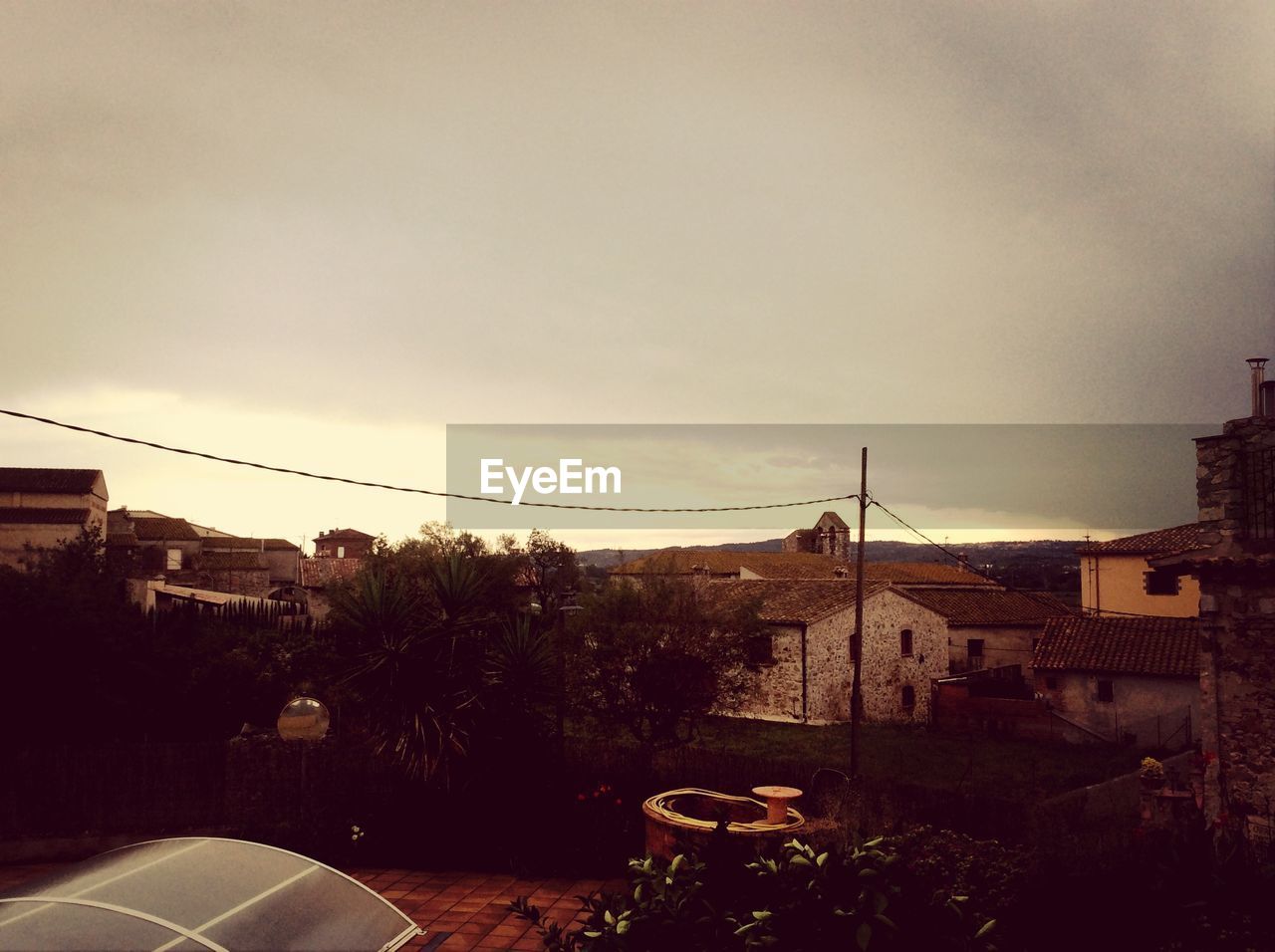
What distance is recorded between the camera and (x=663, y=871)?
12.7 feet

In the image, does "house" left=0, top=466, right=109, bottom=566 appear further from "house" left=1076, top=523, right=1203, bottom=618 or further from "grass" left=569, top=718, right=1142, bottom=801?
"house" left=1076, top=523, right=1203, bottom=618

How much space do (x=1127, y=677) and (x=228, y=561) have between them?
193 feet

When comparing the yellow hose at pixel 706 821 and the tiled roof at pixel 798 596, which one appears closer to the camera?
the yellow hose at pixel 706 821

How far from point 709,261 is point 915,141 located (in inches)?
148

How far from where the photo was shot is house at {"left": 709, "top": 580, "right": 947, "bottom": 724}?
2925 centimetres

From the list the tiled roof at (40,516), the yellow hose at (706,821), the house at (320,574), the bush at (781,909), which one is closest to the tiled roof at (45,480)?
the tiled roof at (40,516)

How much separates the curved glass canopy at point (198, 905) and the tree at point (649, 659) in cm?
1354

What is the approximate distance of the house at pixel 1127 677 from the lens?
25328 millimetres

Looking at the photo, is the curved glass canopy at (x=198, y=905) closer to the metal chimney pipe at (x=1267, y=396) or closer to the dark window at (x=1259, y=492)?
the dark window at (x=1259, y=492)

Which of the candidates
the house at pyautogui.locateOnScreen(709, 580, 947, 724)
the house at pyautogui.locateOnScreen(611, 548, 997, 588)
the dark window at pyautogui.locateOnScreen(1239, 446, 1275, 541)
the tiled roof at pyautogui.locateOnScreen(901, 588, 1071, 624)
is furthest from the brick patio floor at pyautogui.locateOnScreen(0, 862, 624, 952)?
the house at pyautogui.locateOnScreen(611, 548, 997, 588)

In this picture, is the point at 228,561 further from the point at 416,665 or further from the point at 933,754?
the point at 416,665

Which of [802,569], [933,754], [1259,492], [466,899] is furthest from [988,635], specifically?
[466,899]

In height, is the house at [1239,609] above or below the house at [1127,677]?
above

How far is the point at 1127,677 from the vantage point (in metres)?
26.3
